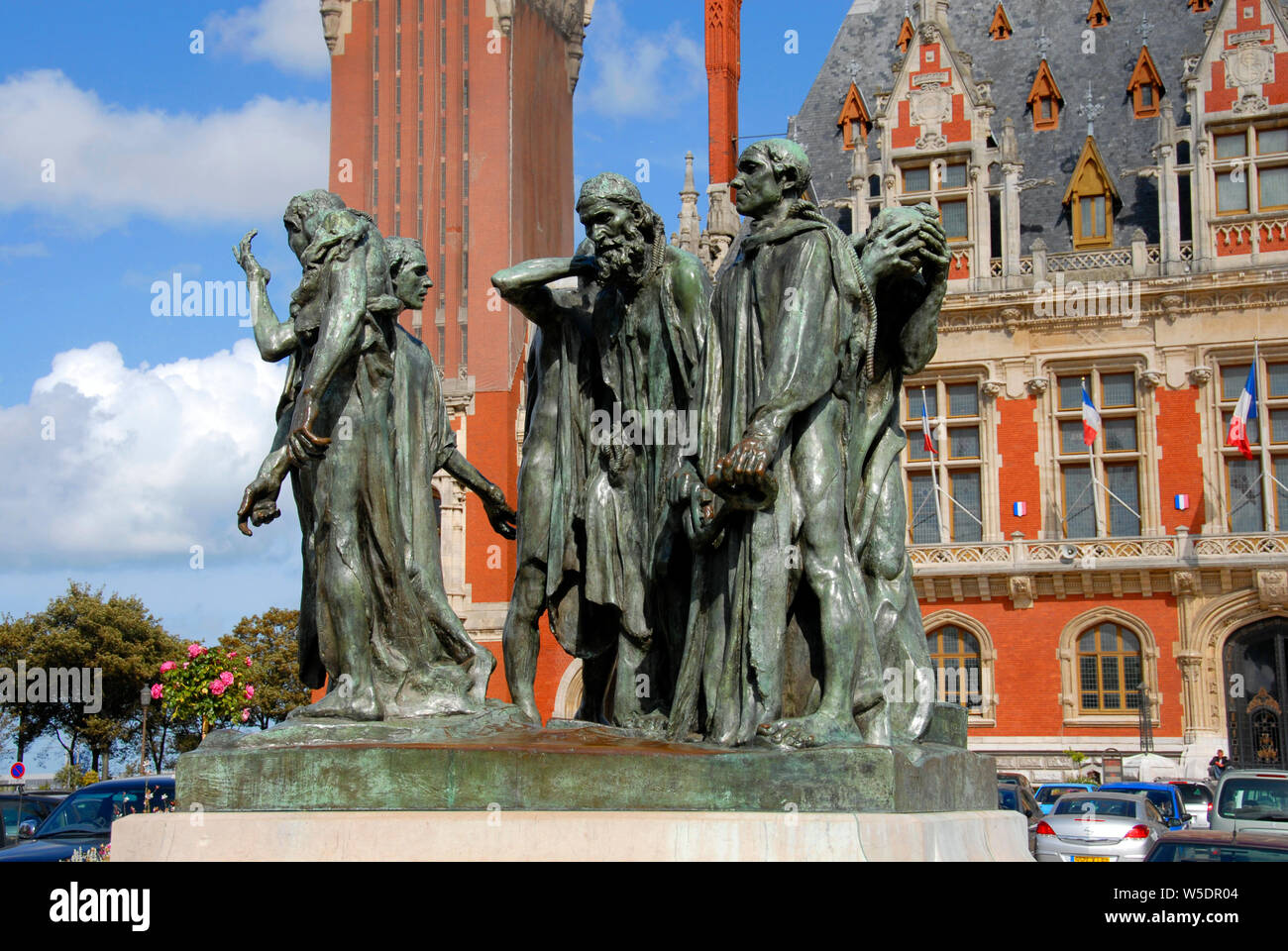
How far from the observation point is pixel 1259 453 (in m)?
32.0

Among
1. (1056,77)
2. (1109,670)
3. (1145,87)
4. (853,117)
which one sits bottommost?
(1109,670)

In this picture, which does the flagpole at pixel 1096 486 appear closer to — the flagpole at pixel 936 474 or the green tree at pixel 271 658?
the flagpole at pixel 936 474

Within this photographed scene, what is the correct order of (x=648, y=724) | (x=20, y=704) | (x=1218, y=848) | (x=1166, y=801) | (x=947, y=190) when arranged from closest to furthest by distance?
(x=648, y=724), (x=1218, y=848), (x=1166, y=801), (x=947, y=190), (x=20, y=704)

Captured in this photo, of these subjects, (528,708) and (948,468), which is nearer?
(528,708)

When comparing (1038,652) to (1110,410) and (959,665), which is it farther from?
(1110,410)

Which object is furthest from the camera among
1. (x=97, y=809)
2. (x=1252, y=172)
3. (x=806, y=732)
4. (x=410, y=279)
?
(x=1252, y=172)

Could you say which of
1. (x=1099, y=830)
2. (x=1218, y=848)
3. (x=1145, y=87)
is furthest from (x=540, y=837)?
(x=1145, y=87)

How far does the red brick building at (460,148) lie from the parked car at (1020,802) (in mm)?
33861

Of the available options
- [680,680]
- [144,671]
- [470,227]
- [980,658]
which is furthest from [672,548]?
[470,227]

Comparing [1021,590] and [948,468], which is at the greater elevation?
[948,468]

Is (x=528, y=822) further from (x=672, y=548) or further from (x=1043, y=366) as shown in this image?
(x=1043, y=366)

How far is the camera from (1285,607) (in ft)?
102

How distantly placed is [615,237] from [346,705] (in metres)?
2.33
